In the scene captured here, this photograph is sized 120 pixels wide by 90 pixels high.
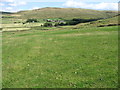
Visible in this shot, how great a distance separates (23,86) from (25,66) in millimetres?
4644

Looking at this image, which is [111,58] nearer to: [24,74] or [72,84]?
[72,84]

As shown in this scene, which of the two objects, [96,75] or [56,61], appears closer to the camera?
[96,75]

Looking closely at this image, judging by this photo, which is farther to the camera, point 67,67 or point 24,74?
point 67,67

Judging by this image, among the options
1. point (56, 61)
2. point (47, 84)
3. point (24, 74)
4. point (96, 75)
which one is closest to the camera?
point (47, 84)

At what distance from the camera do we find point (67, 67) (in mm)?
13844

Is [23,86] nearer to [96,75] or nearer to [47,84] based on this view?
[47,84]

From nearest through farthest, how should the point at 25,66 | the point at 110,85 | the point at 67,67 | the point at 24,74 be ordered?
the point at 110,85
the point at 24,74
the point at 67,67
the point at 25,66

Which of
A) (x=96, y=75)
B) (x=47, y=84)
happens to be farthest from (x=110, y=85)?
(x=47, y=84)

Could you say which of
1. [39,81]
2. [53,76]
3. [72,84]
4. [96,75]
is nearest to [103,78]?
[96,75]

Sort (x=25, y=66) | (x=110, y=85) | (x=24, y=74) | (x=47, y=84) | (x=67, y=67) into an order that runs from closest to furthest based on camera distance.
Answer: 1. (x=110, y=85)
2. (x=47, y=84)
3. (x=24, y=74)
4. (x=67, y=67)
5. (x=25, y=66)

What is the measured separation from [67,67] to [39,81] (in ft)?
11.9

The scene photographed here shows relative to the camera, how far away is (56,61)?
1597 centimetres

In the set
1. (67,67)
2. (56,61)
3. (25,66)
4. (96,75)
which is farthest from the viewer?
(56,61)

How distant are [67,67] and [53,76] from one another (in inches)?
91.9
